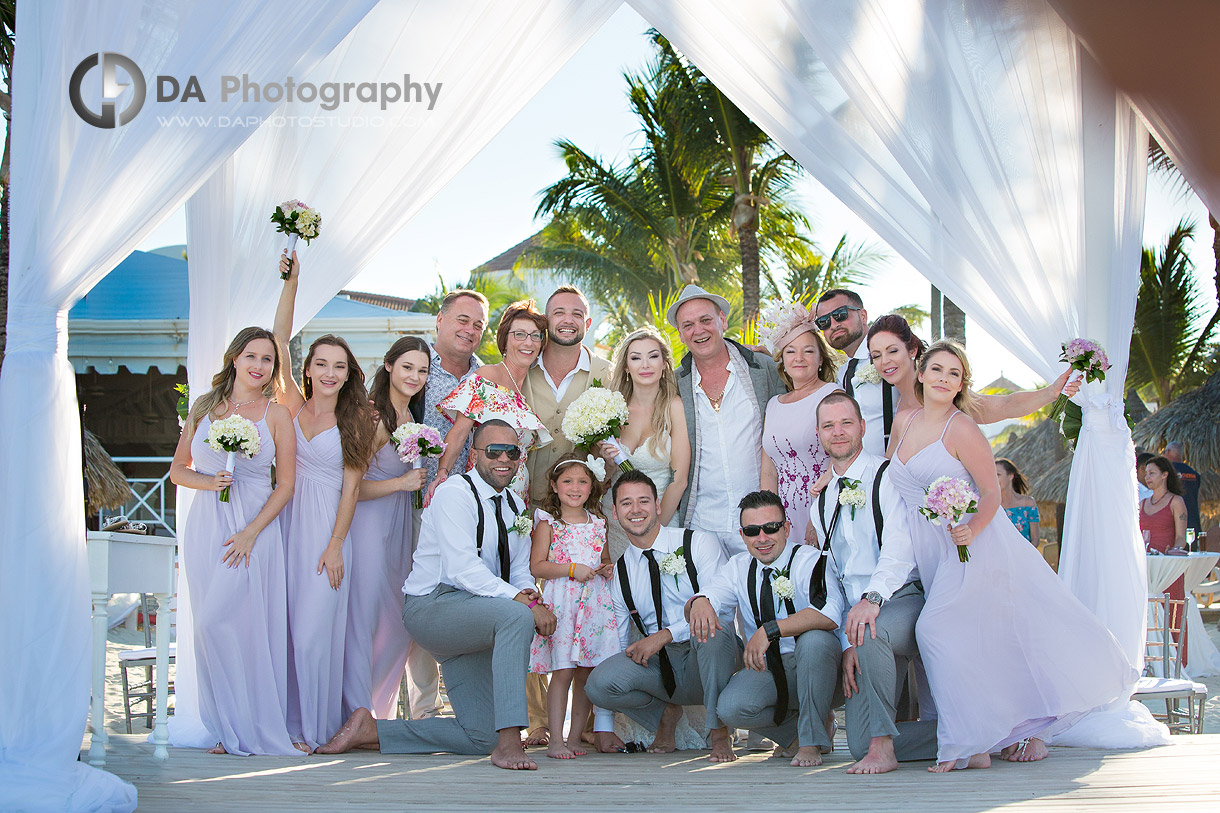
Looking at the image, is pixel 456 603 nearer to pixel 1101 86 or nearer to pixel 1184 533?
pixel 1101 86

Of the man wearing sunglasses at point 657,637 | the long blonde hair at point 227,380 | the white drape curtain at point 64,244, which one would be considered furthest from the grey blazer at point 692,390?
the white drape curtain at point 64,244

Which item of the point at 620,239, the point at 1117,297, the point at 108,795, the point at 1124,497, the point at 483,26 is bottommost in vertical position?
the point at 108,795

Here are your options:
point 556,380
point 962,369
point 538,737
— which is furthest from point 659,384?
point 538,737

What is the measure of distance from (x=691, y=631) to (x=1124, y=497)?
2370 millimetres

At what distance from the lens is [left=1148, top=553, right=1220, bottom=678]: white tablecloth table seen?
8344 mm

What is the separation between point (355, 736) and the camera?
4.93 meters

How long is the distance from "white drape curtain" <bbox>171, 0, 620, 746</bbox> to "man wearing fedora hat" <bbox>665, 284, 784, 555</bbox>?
153 centimetres

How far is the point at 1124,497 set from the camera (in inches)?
205

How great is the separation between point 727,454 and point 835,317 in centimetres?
102

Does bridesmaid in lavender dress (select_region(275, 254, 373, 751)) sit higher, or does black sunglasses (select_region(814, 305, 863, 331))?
black sunglasses (select_region(814, 305, 863, 331))

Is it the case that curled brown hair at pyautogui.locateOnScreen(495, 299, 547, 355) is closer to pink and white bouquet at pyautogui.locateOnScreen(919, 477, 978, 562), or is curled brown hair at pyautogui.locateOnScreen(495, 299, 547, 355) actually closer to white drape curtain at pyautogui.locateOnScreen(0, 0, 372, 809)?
white drape curtain at pyautogui.locateOnScreen(0, 0, 372, 809)

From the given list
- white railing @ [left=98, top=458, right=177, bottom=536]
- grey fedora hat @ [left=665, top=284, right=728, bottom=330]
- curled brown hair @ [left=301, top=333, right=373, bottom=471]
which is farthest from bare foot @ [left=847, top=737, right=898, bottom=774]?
white railing @ [left=98, top=458, right=177, bottom=536]

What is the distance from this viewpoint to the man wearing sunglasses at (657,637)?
15.7 ft

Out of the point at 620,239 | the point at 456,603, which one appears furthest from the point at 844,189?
the point at 620,239
